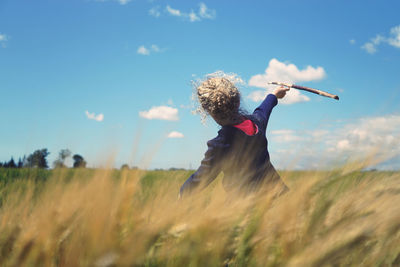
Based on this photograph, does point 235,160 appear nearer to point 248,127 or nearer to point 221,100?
point 248,127

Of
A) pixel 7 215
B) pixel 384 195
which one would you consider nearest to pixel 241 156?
pixel 384 195

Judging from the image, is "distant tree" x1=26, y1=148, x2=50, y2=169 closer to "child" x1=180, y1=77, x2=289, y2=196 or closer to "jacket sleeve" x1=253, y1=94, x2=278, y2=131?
"child" x1=180, y1=77, x2=289, y2=196

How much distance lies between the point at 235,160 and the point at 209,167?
185mm

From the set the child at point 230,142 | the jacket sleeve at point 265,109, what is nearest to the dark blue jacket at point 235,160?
the child at point 230,142

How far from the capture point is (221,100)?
236 cm

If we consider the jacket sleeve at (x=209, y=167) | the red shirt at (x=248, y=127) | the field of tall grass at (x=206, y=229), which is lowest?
the field of tall grass at (x=206, y=229)

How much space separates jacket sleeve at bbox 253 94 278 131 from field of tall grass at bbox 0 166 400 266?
1323 millimetres

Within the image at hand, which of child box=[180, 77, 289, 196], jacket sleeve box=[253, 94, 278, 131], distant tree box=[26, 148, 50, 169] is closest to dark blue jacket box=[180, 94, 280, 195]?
child box=[180, 77, 289, 196]

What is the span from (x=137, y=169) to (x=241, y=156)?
92cm

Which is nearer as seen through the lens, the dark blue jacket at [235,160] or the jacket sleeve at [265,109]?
the dark blue jacket at [235,160]

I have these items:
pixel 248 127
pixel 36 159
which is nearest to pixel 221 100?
pixel 248 127

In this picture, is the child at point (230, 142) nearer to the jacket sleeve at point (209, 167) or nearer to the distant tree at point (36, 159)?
the jacket sleeve at point (209, 167)

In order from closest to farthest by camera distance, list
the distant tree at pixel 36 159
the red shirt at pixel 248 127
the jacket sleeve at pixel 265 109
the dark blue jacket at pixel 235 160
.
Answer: the distant tree at pixel 36 159 → the dark blue jacket at pixel 235 160 → the red shirt at pixel 248 127 → the jacket sleeve at pixel 265 109

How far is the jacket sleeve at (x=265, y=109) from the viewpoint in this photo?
2582 millimetres
